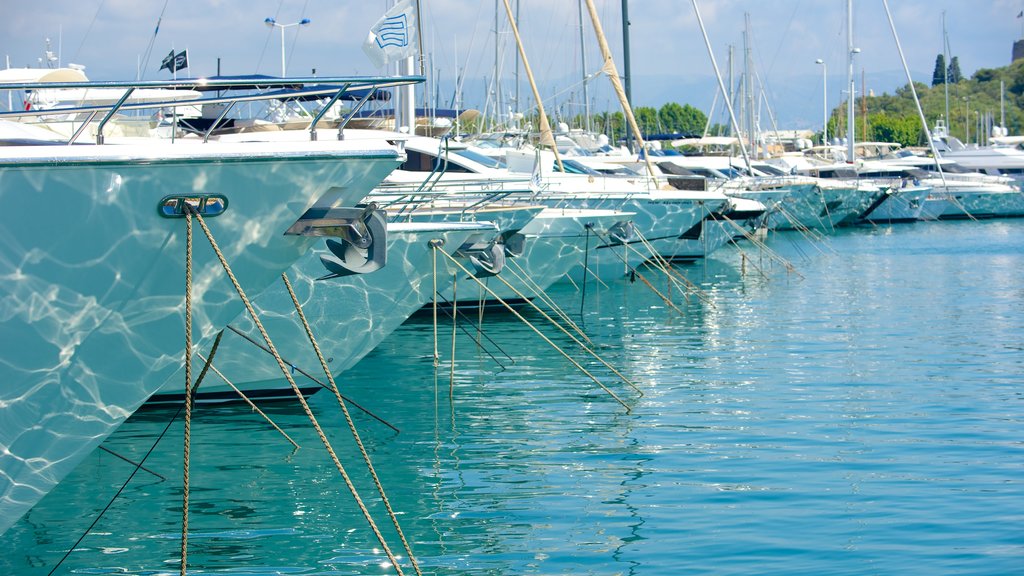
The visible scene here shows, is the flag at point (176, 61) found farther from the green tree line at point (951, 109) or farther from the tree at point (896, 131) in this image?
the tree at point (896, 131)

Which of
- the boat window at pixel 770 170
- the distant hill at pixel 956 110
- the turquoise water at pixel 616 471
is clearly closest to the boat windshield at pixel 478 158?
the turquoise water at pixel 616 471

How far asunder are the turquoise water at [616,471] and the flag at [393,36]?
13.2 ft

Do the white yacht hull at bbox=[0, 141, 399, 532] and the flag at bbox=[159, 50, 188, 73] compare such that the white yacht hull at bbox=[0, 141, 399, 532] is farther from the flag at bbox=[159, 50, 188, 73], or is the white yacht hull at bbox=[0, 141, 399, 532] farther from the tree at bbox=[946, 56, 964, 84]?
the tree at bbox=[946, 56, 964, 84]

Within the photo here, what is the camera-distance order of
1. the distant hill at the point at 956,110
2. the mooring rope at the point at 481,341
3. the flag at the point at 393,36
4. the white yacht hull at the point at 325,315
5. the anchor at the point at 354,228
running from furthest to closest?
the distant hill at the point at 956,110, the mooring rope at the point at 481,341, the flag at the point at 393,36, the white yacht hull at the point at 325,315, the anchor at the point at 354,228

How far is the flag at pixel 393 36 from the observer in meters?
14.7

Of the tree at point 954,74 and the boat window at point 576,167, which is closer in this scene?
the boat window at point 576,167

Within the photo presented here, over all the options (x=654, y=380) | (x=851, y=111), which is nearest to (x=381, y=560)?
(x=654, y=380)

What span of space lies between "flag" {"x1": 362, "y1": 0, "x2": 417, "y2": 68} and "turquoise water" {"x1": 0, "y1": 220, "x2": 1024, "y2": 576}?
402 cm

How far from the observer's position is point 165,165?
21.4 feet

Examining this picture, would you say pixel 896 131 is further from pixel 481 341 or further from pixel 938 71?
pixel 481 341

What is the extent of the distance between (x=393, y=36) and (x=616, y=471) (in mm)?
7439

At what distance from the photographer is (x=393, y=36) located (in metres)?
14.9

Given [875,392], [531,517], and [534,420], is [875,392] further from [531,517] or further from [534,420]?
[531,517]

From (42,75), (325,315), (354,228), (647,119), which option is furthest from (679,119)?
(354,228)
